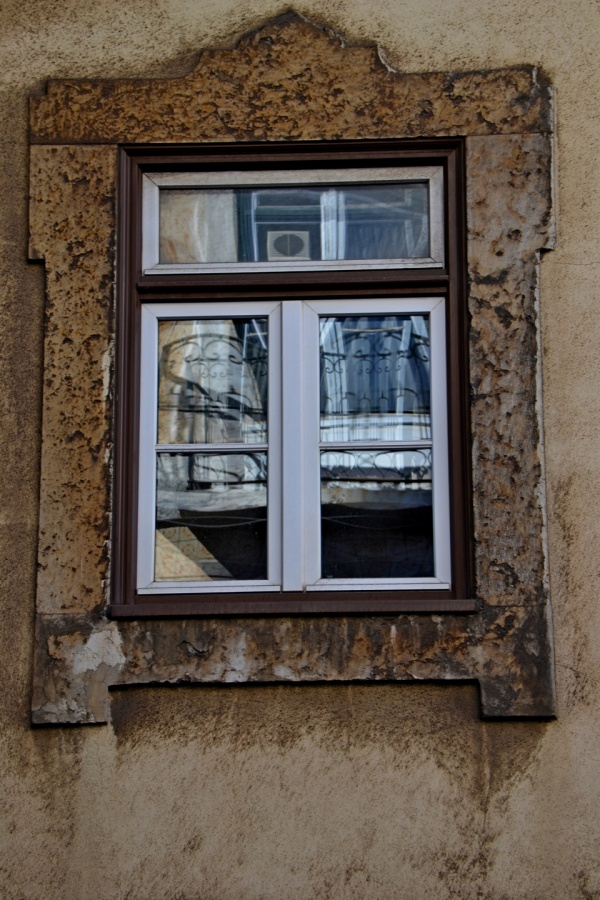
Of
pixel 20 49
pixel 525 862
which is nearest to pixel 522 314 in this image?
pixel 525 862

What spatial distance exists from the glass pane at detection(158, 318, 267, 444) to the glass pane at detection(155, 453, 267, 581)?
8 centimetres

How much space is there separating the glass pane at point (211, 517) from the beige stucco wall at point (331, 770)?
15.3 inches

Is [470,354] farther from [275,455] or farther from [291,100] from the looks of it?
[291,100]

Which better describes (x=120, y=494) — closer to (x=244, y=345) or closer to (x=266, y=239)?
(x=244, y=345)

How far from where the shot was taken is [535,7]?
3855 mm

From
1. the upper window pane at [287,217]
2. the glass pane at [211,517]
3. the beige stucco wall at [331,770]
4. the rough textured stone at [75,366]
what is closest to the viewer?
Answer: the beige stucco wall at [331,770]

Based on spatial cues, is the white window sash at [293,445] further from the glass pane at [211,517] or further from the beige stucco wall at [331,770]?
the beige stucco wall at [331,770]

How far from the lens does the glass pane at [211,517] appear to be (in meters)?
3.68

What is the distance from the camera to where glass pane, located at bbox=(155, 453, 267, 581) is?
12.1 feet

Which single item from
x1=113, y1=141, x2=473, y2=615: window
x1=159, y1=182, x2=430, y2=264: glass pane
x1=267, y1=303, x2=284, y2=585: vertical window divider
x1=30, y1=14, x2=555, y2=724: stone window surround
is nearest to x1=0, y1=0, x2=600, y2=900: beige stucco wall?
x1=30, y1=14, x2=555, y2=724: stone window surround

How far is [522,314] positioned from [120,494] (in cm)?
136

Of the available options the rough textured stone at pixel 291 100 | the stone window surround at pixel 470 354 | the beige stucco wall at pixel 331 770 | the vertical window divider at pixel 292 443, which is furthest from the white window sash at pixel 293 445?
the rough textured stone at pixel 291 100

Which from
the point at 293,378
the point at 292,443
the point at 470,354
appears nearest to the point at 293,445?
the point at 292,443

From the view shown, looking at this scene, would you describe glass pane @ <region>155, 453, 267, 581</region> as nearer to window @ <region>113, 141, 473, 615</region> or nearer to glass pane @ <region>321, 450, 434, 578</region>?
window @ <region>113, 141, 473, 615</region>
